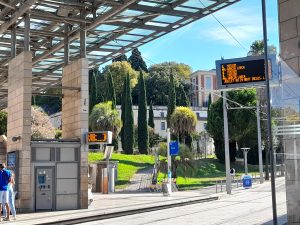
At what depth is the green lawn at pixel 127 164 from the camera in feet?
148

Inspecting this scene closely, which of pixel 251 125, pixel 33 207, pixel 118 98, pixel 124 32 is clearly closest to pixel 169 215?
pixel 33 207

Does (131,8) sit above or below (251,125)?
above

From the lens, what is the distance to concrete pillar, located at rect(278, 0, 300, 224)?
9375 mm

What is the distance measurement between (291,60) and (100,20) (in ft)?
43.1

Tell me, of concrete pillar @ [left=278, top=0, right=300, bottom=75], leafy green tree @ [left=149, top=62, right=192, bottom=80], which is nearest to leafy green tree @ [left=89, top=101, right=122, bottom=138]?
leafy green tree @ [left=149, top=62, right=192, bottom=80]

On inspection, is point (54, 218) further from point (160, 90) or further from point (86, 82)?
point (160, 90)

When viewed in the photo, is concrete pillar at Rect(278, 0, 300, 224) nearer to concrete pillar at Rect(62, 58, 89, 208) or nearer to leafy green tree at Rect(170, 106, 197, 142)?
concrete pillar at Rect(62, 58, 89, 208)

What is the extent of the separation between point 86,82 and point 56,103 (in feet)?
256

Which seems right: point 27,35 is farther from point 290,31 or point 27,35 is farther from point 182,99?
point 182,99

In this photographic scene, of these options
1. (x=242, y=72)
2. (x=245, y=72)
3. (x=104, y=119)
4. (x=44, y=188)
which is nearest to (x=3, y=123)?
(x=104, y=119)

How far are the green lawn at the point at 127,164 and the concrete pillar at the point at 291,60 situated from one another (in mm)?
32204

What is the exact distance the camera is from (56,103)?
97.4 meters

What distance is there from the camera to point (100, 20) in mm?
21422

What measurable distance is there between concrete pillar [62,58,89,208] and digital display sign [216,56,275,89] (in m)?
7.62
